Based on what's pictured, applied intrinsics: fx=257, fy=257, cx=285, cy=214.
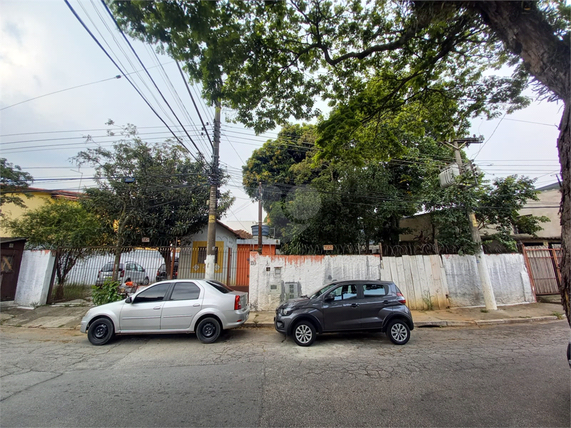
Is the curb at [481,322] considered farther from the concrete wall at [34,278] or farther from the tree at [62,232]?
the concrete wall at [34,278]

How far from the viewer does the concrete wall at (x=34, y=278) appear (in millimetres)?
10086

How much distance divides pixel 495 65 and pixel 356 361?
7.34m

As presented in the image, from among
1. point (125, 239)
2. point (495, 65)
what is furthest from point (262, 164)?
point (495, 65)

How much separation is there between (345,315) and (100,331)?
5891 millimetres

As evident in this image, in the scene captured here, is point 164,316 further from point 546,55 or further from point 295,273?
point 546,55

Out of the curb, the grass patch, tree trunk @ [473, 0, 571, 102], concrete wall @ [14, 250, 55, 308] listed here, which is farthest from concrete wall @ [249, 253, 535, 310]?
concrete wall @ [14, 250, 55, 308]

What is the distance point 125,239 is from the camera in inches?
Result: 516

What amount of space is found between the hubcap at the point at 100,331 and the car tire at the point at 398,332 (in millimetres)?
6773

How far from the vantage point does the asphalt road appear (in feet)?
9.78

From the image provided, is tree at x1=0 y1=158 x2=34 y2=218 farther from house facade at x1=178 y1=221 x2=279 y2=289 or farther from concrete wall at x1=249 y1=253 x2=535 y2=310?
concrete wall at x1=249 y1=253 x2=535 y2=310

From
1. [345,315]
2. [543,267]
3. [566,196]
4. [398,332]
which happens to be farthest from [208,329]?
[543,267]

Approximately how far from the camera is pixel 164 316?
6109mm

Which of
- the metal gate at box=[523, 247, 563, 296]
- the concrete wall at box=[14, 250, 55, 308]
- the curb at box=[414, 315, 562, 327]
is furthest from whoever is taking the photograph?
the metal gate at box=[523, 247, 563, 296]

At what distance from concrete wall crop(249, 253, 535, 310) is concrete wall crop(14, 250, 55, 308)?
26.9 feet
